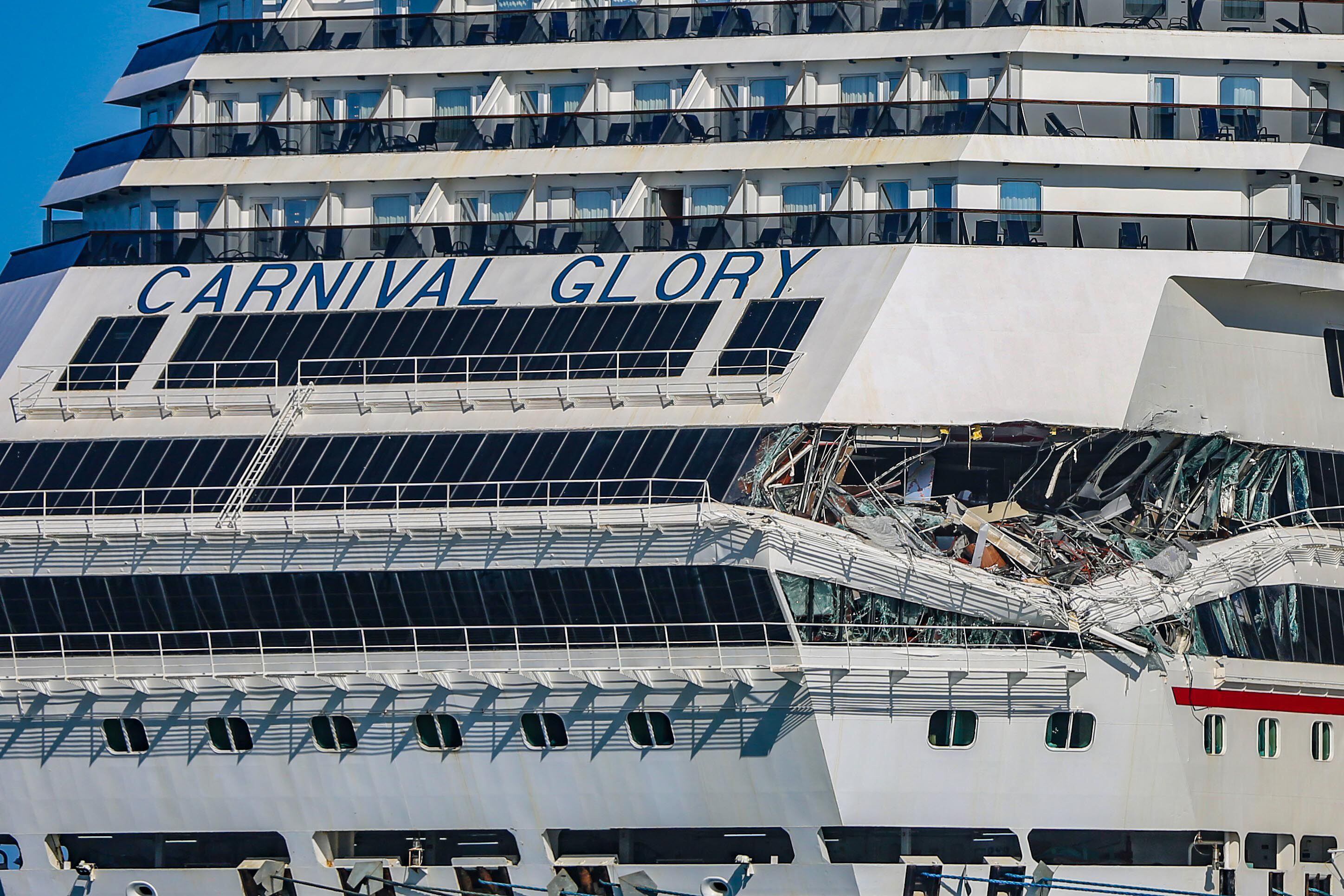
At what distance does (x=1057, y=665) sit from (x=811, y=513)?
6.11 meters

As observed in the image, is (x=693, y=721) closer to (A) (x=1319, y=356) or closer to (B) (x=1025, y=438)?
(B) (x=1025, y=438)

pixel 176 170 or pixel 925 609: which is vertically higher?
pixel 176 170

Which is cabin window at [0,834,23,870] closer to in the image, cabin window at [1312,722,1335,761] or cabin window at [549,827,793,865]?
cabin window at [549,827,793,865]

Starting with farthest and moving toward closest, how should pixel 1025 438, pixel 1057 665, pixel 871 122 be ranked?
1. pixel 871 122
2. pixel 1025 438
3. pixel 1057 665

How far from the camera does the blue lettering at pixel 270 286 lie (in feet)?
191

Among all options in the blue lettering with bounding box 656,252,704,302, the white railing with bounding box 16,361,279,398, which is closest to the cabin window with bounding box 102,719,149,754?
the white railing with bounding box 16,361,279,398

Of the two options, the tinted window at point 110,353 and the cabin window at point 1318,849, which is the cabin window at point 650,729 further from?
the tinted window at point 110,353

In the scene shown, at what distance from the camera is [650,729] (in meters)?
51.0

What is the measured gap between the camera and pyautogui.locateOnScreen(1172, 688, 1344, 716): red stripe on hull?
51.7m

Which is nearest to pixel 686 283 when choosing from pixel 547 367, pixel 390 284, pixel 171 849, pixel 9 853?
pixel 547 367

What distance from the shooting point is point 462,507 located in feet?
172

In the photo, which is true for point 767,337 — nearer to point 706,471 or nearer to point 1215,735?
point 706,471

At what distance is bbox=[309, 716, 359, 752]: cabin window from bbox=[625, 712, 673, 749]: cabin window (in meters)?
6.18

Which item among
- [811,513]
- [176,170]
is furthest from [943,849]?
[176,170]
